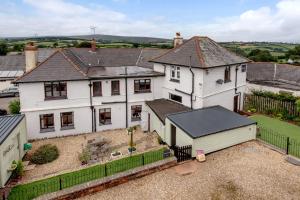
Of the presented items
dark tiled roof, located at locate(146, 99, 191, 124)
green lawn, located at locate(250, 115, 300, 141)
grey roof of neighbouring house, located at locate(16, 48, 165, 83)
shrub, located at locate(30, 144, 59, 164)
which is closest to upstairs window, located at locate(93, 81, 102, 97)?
grey roof of neighbouring house, located at locate(16, 48, 165, 83)

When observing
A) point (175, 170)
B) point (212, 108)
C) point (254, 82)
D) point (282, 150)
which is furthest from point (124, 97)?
point (254, 82)

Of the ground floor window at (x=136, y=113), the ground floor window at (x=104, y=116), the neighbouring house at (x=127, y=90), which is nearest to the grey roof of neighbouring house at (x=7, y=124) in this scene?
the neighbouring house at (x=127, y=90)

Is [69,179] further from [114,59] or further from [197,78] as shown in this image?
[114,59]

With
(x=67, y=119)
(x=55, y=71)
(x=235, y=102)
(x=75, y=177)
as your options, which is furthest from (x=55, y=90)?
(x=235, y=102)

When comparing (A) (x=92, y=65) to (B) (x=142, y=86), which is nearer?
(B) (x=142, y=86)

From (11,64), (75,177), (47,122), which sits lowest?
(75,177)

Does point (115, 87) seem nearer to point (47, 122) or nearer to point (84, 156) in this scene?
point (47, 122)

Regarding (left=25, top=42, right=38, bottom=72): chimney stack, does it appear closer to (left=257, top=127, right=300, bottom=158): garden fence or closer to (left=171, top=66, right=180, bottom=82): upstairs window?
(left=171, top=66, right=180, bottom=82): upstairs window
